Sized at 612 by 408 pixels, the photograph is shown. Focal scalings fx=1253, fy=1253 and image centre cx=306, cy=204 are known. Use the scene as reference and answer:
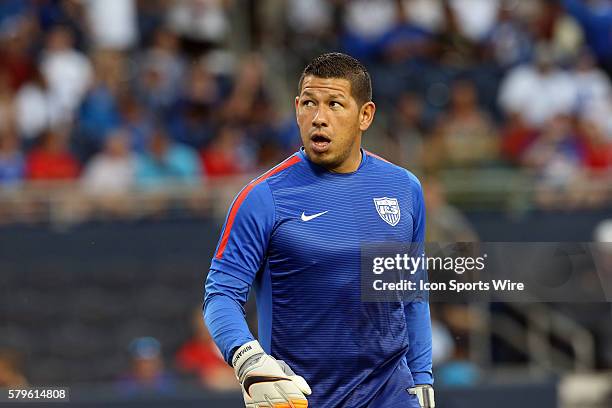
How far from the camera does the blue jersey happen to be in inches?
185

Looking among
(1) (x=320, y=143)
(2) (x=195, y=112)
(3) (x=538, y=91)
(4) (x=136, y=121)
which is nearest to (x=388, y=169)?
(1) (x=320, y=143)

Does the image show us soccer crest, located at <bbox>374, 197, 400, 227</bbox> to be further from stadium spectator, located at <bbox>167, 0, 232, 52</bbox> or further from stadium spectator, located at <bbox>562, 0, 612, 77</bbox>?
stadium spectator, located at <bbox>562, 0, 612, 77</bbox>

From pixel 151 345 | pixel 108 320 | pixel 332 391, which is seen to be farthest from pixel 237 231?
pixel 108 320

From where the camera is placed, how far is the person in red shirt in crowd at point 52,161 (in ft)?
39.9

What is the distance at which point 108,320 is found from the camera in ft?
39.0

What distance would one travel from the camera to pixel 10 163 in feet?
39.5

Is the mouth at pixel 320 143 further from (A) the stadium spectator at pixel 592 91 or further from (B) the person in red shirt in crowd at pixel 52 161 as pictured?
(A) the stadium spectator at pixel 592 91

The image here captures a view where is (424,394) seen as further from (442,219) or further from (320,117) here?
(442,219)

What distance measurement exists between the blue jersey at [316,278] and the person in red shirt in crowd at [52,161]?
24.9 ft

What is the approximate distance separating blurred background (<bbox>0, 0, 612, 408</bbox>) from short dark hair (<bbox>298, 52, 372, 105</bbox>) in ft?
17.6

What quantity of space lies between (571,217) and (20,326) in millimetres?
5583

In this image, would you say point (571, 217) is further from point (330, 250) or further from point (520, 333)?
point (330, 250)

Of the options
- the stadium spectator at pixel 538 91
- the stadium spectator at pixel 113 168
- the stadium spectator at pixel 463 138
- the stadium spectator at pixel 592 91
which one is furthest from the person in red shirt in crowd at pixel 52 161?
the stadium spectator at pixel 592 91

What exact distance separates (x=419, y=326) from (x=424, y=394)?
0.91ft
